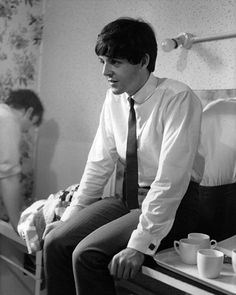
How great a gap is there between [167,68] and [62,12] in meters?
0.87

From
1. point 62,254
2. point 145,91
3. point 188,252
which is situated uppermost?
point 145,91

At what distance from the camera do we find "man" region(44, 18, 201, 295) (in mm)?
1089

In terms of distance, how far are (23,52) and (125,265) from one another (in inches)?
65.8

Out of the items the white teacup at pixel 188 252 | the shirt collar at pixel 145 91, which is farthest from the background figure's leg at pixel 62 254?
the shirt collar at pixel 145 91

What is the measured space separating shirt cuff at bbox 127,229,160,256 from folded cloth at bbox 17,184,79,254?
57 cm

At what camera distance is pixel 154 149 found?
1256 mm

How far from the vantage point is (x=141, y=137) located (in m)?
1.28

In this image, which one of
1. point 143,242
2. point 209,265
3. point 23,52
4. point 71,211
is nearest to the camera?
point 209,265

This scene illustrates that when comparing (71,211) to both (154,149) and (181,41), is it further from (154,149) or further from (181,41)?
(181,41)

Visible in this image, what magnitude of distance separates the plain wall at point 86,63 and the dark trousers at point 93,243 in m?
0.60

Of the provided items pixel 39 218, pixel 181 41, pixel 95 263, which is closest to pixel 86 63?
pixel 181 41

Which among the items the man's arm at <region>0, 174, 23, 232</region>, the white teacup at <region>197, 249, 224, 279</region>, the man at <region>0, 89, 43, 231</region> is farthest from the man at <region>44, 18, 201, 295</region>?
the man's arm at <region>0, 174, 23, 232</region>

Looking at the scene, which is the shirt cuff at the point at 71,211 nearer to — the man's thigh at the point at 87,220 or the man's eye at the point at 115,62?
the man's thigh at the point at 87,220

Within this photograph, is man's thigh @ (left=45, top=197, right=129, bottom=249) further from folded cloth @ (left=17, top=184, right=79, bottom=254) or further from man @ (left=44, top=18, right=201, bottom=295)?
folded cloth @ (left=17, top=184, right=79, bottom=254)
